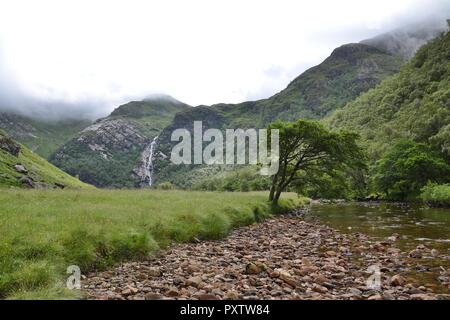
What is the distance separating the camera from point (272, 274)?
13695mm

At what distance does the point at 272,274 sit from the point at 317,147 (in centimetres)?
3291

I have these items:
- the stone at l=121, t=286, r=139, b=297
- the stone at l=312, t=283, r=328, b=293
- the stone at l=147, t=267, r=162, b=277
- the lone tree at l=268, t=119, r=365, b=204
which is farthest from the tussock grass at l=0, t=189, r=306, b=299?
the lone tree at l=268, t=119, r=365, b=204

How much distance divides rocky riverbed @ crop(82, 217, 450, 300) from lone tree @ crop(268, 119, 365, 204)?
2322cm

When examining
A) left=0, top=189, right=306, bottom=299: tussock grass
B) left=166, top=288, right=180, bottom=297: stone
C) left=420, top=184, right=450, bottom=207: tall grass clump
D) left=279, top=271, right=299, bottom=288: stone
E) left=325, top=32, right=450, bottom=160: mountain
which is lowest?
left=420, top=184, right=450, bottom=207: tall grass clump

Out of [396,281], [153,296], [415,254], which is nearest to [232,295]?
[153,296]

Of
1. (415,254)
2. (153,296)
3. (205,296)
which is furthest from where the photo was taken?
(415,254)

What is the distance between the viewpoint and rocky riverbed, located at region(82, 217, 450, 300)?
11.4 meters

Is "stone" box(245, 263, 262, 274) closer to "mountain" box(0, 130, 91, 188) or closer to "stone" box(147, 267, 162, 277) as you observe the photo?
"stone" box(147, 267, 162, 277)

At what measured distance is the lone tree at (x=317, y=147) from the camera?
43969 millimetres

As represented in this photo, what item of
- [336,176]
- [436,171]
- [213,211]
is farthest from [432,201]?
[213,211]

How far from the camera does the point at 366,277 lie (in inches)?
569

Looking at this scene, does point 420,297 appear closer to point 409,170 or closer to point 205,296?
point 205,296

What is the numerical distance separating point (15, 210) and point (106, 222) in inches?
180
